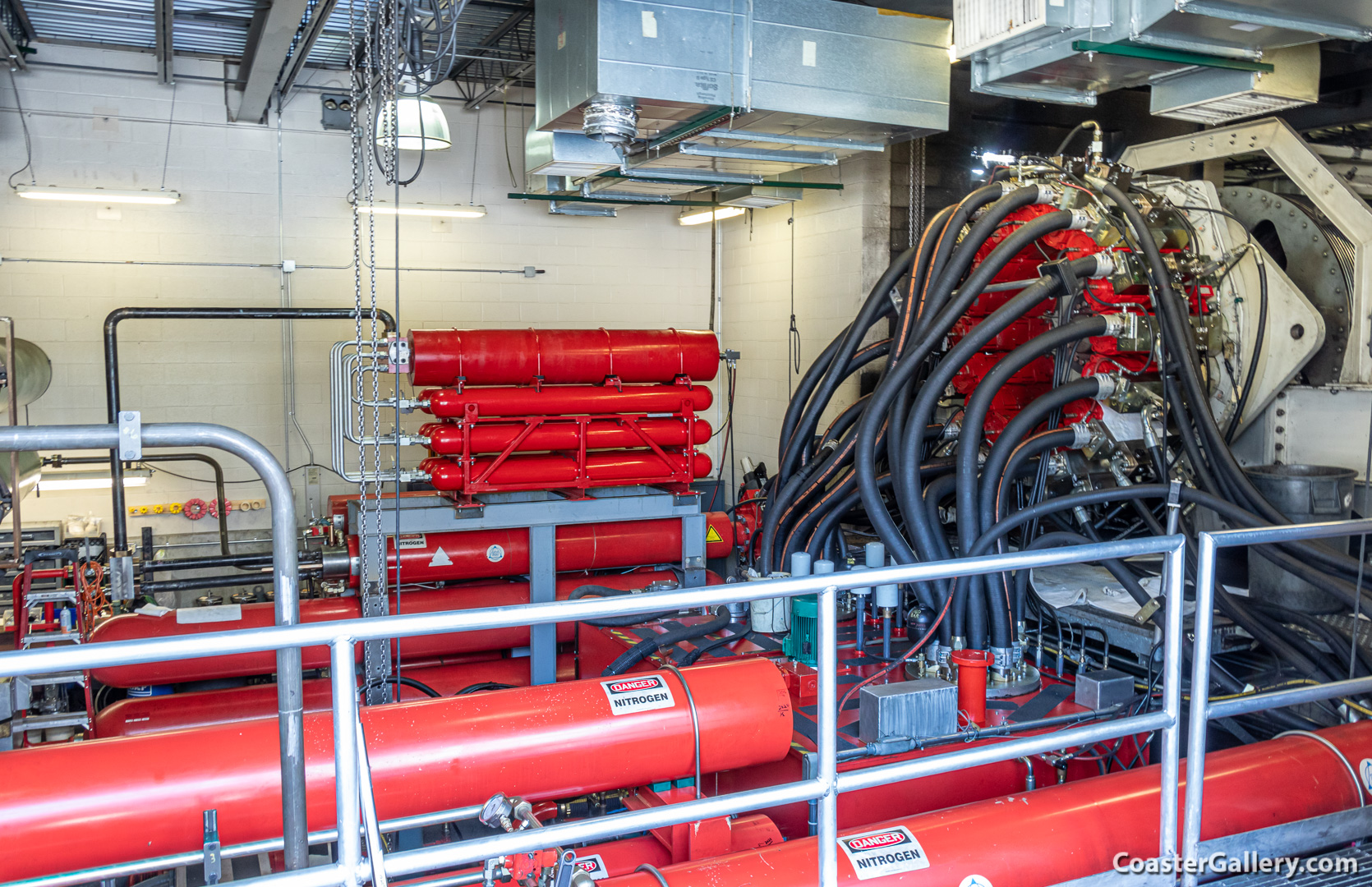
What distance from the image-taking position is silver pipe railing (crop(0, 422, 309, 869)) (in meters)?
1.79

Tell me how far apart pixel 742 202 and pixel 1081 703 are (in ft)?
13.7

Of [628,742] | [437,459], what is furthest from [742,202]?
[628,742]

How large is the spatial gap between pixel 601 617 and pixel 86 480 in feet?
25.0

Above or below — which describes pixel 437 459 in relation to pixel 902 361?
below

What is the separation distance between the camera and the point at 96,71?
8.34m

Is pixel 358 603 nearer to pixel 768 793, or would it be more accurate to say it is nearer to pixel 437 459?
pixel 437 459

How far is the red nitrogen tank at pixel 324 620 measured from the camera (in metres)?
5.22

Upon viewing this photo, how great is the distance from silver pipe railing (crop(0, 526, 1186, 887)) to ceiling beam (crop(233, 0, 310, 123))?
5.03m

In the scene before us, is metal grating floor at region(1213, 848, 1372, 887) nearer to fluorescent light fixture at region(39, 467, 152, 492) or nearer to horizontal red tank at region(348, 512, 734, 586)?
horizontal red tank at region(348, 512, 734, 586)

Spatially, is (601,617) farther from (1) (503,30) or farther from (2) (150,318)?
(2) (150,318)

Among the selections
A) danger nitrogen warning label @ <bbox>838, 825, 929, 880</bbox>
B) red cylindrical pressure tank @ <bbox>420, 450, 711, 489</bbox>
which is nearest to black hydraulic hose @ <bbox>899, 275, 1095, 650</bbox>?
danger nitrogen warning label @ <bbox>838, 825, 929, 880</bbox>

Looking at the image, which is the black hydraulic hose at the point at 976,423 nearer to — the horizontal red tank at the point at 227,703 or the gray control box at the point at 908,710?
the gray control box at the point at 908,710

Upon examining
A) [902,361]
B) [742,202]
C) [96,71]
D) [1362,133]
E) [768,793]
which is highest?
[96,71]

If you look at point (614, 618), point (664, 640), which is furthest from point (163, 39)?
point (664, 640)
